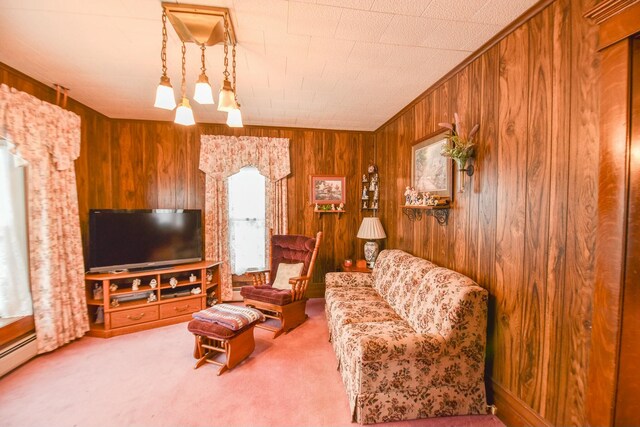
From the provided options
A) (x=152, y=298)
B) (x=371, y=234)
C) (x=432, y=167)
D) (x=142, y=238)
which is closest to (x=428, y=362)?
(x=432, y=167)

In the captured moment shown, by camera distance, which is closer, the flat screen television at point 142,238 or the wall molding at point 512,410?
the wall molding at point 512,410

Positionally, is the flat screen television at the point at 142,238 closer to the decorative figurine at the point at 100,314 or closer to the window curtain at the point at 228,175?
the window curtain at the point at 228,175

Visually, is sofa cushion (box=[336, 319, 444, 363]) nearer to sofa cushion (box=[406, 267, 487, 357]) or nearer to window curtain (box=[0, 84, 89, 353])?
sofa cushion (box=[406, 267, 487, 357])

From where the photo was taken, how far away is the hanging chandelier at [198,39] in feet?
5.33

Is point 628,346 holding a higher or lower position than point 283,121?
lower

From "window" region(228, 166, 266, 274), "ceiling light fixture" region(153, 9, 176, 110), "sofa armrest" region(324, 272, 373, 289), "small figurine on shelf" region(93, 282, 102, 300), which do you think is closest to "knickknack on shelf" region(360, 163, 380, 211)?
"sofa armrest" region(324, 272, 373, 289)

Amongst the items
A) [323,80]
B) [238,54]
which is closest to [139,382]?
[238,54]

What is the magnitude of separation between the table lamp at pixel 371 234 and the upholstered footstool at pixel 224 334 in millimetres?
1798

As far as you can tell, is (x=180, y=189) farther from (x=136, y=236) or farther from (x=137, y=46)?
(x=137, y=46)

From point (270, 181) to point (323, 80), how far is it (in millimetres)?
1894

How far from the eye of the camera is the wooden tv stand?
2967mm

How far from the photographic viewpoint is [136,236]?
3.26m

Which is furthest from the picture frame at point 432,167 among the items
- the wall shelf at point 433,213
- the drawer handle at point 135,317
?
the drawer handle at point 135,317

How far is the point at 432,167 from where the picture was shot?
2674 millimetres
